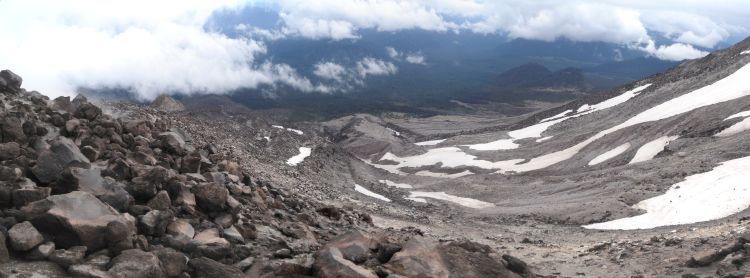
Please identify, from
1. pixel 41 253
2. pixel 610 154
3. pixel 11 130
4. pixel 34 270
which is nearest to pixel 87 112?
pixel 11 130

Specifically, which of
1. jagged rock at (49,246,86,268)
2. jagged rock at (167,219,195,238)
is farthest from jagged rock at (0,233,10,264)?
jagged rock at (167,219,195,238)

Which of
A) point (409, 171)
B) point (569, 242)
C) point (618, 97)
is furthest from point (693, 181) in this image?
point (618, 97)

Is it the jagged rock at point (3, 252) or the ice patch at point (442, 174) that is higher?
the jagged rock at point (3, 252)

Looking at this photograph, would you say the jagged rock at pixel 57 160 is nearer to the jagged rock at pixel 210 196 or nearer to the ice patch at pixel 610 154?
the jagged rock at pixel 210 196

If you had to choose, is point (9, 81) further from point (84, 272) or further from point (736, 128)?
point (736, 128)

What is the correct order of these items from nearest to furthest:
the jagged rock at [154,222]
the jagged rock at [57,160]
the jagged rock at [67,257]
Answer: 1. the jagged rock at [67,257]
2. the jagged rock at [154,222]
3. the jagged rock at [57,160]

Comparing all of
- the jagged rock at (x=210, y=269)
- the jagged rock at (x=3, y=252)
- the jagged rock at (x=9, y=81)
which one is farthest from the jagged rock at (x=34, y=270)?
the jagged rock at (x=9, y=81)

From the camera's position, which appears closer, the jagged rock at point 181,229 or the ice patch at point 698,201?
the jagged rock at point 181,229
